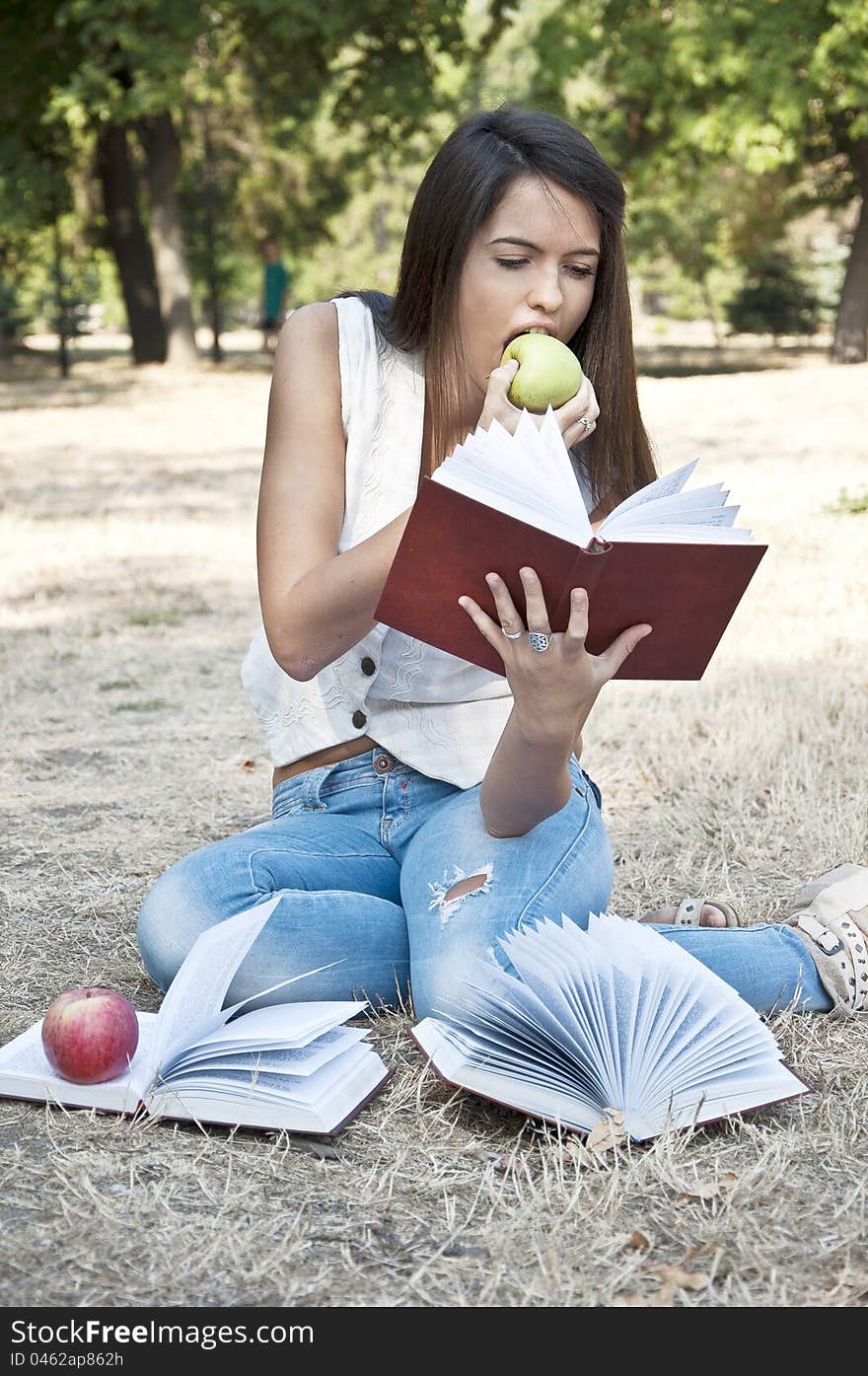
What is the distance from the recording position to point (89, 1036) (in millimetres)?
2148

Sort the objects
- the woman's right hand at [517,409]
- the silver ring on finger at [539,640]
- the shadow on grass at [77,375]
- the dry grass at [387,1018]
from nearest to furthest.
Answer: the dry grass at [387,1018] → the silver ring on finger at [539,640] → the woman's right hand at [517,409] → the shadow on grass at [77,375]

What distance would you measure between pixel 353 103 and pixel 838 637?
14.4 m

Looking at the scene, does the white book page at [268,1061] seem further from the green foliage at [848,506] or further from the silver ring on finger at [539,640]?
the green foliage at [848,506]

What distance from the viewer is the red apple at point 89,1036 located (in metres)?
2.15

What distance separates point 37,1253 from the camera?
182 centimetres

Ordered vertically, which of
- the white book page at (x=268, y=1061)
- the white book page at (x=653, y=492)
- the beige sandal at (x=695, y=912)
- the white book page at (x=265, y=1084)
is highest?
the white book page at (x=653, y=492)

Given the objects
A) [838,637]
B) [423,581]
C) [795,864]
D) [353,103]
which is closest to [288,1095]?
[423,581]

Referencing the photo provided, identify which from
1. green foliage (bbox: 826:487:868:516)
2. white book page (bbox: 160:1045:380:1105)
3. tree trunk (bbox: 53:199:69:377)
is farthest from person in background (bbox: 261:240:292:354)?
white book page (bbox: 160:1045:380:1105)

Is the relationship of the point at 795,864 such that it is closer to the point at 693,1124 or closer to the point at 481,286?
the point at 693,1124

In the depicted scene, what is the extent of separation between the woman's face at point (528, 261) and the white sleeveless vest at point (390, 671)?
25cm

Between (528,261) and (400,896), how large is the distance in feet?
3.75

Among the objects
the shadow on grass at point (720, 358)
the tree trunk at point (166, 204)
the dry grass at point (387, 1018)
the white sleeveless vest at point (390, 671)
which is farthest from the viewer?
the shadow on grass at point (720, 358)

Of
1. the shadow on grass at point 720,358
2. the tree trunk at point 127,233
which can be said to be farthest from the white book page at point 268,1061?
the tree trunk at point 127,233

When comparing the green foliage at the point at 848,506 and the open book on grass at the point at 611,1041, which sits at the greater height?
the open book on grass at the point at 611,1041
